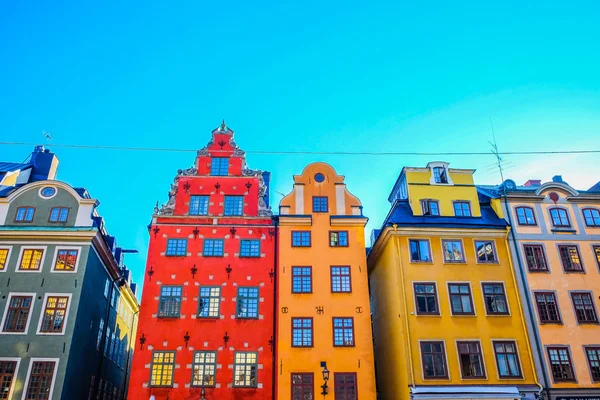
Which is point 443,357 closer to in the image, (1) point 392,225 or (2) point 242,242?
(1) point 392,225

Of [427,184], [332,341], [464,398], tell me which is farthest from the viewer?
[427,184]

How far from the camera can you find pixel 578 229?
31.2 metres

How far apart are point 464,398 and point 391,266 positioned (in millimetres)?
8270

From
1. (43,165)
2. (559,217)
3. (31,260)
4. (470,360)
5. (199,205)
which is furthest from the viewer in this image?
(43,165)

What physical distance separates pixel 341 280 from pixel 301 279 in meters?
2.37

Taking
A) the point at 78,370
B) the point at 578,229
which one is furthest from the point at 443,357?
the point at 78,370

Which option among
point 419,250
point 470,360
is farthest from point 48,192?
point 470,360

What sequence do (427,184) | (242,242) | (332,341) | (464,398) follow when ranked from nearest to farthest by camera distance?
(464,398) < (332,341) < (242,242) < (427,184)

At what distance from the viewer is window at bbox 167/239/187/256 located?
29.0 meters

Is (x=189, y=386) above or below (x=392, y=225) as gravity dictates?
below

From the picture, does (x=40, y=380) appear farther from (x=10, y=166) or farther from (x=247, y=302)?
(x=10, y=166)

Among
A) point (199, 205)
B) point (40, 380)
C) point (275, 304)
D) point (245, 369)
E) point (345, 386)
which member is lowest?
point (345, 386)

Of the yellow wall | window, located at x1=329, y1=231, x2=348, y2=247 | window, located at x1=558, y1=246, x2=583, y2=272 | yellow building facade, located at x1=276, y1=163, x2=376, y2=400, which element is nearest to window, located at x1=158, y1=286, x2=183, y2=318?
yellow building facade, located at x1=276, y1=163, x2=376, y2=400

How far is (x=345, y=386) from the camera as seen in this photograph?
86.1 ft
